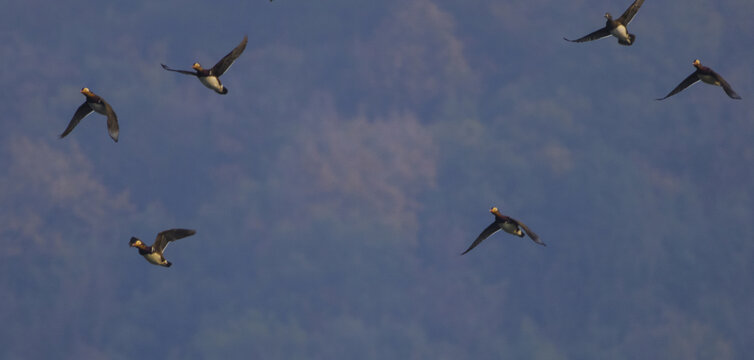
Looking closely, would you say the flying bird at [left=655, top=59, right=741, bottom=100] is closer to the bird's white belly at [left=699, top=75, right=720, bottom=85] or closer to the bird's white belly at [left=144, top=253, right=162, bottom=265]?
the bird's white belly at [left=699, top=75, right=720, bottom=85]

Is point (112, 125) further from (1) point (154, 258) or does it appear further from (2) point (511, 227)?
(2) point (511, 227)

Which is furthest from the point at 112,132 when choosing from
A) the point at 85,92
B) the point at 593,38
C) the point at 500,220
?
the point at 593,38

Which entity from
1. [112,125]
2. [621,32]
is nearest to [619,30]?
[621,32]

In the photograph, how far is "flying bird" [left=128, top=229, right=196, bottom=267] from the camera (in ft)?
212

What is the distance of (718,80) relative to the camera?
6862cm

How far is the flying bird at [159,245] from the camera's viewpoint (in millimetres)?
64562

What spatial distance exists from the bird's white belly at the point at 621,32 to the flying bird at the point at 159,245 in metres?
37.1

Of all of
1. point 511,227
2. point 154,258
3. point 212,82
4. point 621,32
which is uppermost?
point 621,32

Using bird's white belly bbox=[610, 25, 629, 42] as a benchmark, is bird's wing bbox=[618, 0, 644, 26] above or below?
above

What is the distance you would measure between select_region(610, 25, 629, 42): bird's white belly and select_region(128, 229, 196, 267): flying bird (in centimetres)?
3714

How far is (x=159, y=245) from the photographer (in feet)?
218

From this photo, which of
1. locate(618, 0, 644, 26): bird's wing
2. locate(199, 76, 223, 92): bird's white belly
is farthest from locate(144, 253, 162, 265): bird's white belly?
locate(618, 0, 644, 26): bird's wing

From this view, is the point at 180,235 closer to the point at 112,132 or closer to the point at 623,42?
the point at 112,132

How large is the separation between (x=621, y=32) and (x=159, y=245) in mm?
40336
